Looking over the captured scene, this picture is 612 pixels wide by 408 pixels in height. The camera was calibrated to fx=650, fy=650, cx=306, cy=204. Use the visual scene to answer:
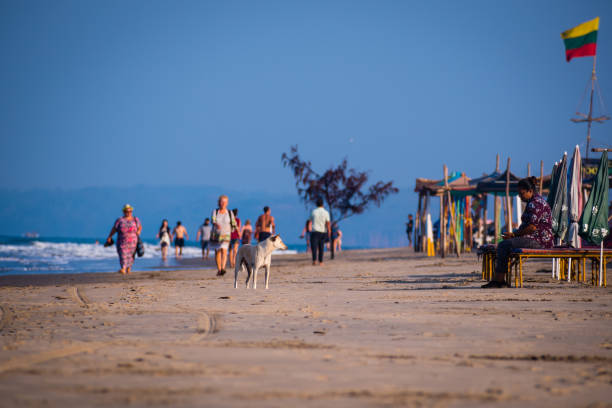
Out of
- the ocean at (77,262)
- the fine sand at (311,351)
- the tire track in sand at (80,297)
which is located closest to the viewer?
the fine sand at (311,351)

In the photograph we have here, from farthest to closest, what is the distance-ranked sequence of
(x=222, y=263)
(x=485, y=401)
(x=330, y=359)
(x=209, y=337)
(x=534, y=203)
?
(x=222, y=263) < (x=534, y=203) < (x=209, y=337) < (x=330, y=359) < (x=485, y=401)

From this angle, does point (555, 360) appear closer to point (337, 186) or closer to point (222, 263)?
point (222, 263)

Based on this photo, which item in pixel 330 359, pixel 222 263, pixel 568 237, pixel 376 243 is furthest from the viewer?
pixel 376 243

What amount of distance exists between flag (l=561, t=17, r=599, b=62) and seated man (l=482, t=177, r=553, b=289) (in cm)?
1914

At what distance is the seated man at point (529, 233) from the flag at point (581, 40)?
1914cm

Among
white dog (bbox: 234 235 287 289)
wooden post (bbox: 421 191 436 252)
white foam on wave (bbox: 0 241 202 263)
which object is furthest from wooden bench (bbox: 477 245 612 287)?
white foam on wave (bbox: 0 241 202 263)

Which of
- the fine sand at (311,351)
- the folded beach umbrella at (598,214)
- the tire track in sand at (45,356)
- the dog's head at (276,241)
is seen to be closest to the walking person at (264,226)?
the dog's head at (276,241)

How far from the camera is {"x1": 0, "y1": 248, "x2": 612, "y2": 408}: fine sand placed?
11.5 ft

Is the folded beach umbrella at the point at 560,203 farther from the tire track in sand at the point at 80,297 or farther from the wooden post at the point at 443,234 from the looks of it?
the wooden post at the point at 443,234

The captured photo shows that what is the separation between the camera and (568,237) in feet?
41.3

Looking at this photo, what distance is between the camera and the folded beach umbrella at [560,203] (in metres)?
12.5

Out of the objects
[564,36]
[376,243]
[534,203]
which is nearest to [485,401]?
[534,203]

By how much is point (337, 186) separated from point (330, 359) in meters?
27.6

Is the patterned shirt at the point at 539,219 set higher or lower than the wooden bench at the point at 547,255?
higher
